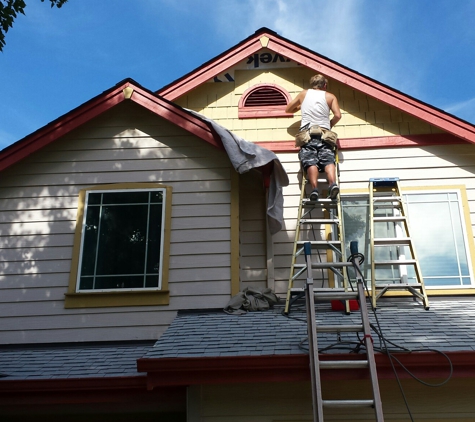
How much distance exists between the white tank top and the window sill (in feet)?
9.69

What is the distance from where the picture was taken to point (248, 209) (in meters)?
6.85

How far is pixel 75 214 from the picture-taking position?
6.53m

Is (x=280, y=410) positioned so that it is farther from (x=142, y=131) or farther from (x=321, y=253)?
(x=142, y=131)

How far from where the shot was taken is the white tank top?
6.74m

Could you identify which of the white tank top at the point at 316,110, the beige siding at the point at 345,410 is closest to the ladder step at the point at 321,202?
the white tank top at the point at 316,110

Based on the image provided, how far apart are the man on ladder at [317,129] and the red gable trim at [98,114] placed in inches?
46.2

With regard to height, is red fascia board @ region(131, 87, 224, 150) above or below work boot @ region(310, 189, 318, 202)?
above

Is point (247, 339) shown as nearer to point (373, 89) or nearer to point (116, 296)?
point (116, 296)

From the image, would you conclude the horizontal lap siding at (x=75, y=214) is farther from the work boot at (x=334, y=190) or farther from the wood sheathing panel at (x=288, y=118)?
the work boot at (x=334, y=190)

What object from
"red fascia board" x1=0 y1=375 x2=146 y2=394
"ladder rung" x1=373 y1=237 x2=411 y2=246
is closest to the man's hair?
"ladder rung" x1=373 y1=237 x2=411 y2=246

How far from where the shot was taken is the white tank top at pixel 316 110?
6742 mm

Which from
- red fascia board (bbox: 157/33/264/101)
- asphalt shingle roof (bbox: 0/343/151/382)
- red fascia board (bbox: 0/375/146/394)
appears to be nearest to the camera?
red fascia board (bbox: 0/375/146/394)

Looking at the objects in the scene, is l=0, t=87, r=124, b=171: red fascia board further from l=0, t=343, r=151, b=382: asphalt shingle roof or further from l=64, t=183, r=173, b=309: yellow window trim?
l=0, t=343, r=151, b=382: asphalt shingle roof

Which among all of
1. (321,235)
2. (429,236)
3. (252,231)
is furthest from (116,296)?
(429,236)
